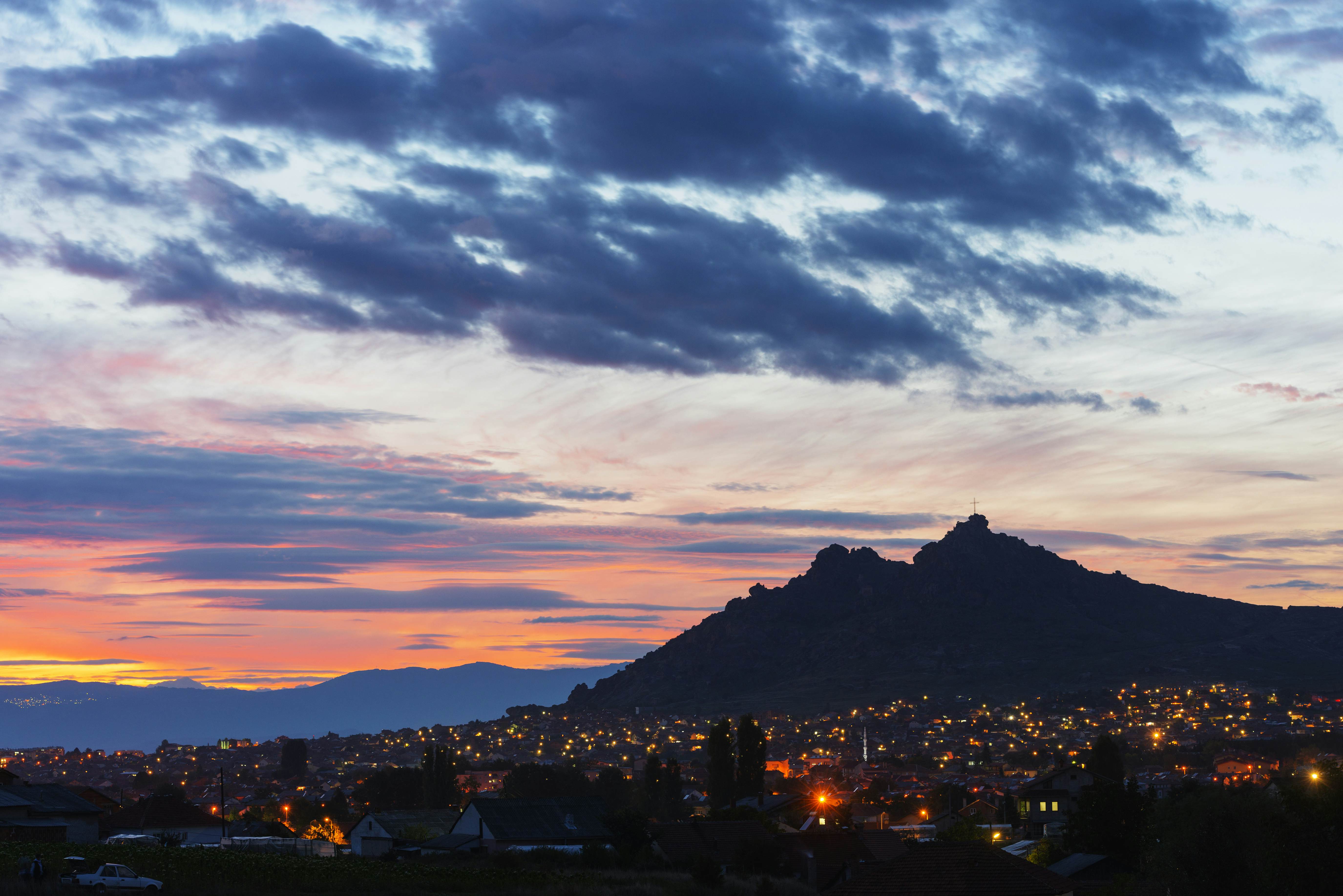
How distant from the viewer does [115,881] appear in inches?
1857

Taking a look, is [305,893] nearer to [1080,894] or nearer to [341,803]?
[1080,894]

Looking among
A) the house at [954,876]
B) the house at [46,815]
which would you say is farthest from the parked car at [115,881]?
the house at [46,815]

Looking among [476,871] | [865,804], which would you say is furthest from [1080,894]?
[865,804]

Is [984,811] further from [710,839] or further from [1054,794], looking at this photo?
[710,839]

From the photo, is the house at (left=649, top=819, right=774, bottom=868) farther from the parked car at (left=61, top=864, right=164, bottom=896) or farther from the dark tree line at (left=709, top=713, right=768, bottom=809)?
the dark tree line at (left=709, top=713, right=768, bottom=809)

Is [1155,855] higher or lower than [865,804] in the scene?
higher

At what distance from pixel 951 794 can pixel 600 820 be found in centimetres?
5501

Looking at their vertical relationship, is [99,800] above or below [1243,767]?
above

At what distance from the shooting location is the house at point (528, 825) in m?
81.8

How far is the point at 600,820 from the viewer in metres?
84.7

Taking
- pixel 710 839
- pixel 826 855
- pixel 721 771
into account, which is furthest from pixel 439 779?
pixel 826 855

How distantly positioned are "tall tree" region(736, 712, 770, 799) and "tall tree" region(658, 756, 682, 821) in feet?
23.4

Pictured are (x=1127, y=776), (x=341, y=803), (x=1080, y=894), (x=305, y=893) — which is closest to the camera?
(x=305, y=893)

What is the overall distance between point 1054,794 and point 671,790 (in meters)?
41.7
